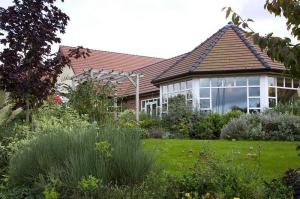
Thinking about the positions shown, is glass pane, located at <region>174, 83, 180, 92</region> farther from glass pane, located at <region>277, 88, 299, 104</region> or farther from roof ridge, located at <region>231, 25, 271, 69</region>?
glass pane, located at <region>277, 88, 299, 104</region>

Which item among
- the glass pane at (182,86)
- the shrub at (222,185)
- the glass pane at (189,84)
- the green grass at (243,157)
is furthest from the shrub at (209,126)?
the shrub at (222,185)

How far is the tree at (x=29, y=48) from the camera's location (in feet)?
30.5

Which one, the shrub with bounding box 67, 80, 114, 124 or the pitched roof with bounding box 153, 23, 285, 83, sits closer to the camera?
the shrub with bounding box 67, 80, 114, 124

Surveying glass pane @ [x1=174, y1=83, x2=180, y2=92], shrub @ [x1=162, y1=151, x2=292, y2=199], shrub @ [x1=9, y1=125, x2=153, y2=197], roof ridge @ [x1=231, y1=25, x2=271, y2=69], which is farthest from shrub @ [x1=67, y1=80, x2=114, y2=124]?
glass pane @ [x1=174, y1=83, x2=180, y2=92]

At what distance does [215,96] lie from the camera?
25.4 meters

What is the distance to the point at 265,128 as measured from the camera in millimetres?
17547

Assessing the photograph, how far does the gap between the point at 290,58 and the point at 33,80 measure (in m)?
5.35

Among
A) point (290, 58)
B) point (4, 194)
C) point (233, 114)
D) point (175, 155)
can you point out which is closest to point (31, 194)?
point (4, 194)

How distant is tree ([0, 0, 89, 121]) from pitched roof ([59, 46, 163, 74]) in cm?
2806

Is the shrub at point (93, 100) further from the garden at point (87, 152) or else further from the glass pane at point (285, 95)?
the glass pane at point (285, 95)

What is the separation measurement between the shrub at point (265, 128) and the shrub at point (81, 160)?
1060 centimetres

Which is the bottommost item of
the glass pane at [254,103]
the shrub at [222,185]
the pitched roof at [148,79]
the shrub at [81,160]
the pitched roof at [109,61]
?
the shrub at [222,185]

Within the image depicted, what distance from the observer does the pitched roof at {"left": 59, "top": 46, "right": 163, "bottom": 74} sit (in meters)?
39.3

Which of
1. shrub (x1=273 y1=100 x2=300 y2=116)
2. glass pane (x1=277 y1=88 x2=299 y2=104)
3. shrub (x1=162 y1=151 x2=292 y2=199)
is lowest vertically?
shrub (x1=162 y1=151 x2=292 y2=199)
